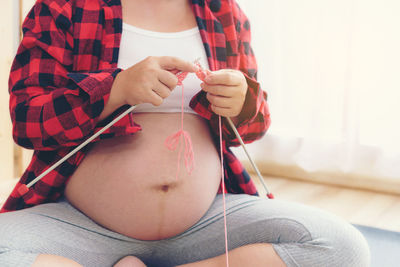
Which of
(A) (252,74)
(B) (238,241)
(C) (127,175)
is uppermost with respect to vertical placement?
(A) (252,74)

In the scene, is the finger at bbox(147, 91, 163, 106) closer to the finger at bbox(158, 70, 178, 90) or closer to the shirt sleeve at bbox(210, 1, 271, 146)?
the finger at bbox(158, 70, 178, 90)

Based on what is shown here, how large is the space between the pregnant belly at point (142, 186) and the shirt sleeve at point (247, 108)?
103mm

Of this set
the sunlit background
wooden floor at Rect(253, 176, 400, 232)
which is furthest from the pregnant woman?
the sunlit background

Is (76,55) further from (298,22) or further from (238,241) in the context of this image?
(298,22)

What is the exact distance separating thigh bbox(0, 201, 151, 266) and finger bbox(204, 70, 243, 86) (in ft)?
1.14

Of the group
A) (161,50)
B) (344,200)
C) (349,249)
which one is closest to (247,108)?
(161,50)

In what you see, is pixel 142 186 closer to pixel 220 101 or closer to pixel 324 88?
pixel 220 101

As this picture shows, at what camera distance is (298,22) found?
1.78 m

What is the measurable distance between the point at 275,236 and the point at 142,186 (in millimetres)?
266

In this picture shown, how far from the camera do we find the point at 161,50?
0.93 m

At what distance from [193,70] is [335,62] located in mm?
1103

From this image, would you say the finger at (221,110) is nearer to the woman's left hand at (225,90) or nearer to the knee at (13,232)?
the woman's left hand at (225,90)

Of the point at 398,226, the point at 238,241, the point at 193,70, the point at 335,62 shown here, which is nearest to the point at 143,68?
the point at 193,70

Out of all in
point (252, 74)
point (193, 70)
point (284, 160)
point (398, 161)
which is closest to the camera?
point (193, 70)
